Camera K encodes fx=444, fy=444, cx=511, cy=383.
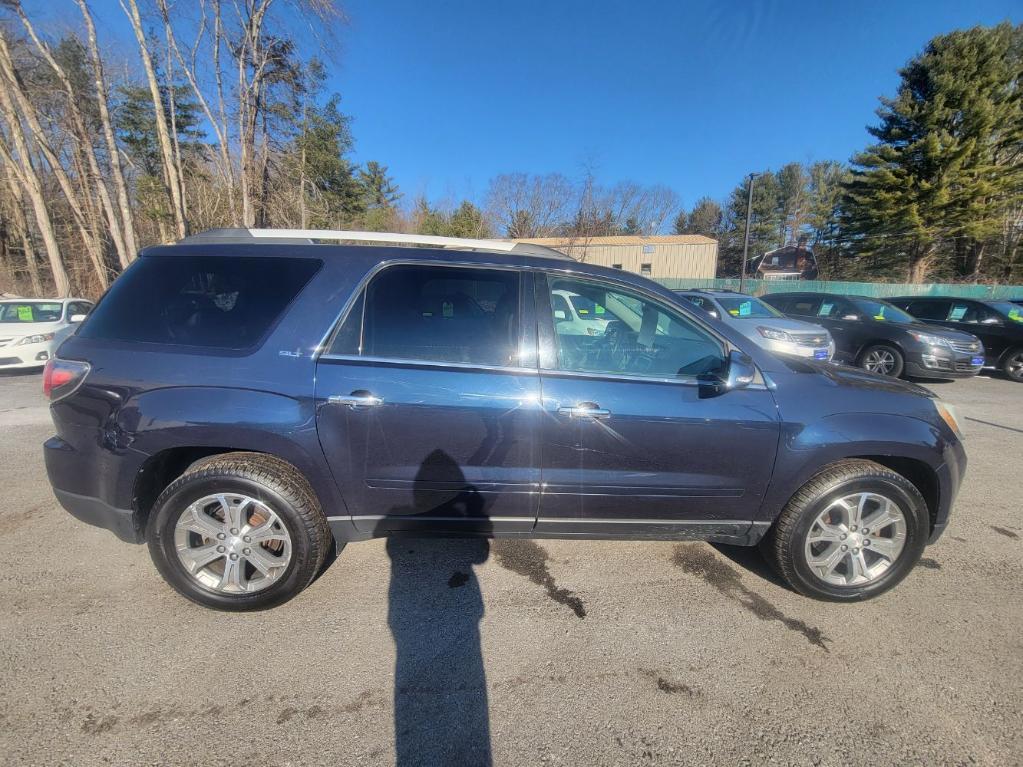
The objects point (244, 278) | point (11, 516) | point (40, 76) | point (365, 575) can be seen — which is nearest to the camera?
point (244, 278)

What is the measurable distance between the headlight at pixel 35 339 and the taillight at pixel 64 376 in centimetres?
825

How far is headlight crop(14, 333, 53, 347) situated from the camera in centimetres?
774

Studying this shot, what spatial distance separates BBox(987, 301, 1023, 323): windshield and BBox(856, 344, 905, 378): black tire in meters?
3.07

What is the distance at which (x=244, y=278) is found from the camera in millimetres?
2332

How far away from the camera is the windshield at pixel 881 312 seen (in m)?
8.61

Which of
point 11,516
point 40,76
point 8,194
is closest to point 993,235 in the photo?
point 11,516

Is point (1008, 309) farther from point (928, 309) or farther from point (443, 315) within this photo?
point (443, 315)

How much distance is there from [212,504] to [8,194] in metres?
30.2

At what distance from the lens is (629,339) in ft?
8.96

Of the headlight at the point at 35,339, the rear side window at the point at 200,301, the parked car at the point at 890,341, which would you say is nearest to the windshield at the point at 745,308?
the parked car at the point at 890,341

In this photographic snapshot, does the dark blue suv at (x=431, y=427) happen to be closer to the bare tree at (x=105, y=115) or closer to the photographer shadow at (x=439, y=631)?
the photographer shadow at (x=439, y=631)

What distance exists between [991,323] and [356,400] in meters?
12.7

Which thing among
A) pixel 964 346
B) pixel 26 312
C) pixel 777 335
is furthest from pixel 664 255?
pixel 26 312

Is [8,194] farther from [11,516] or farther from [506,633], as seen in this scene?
[506,633]
